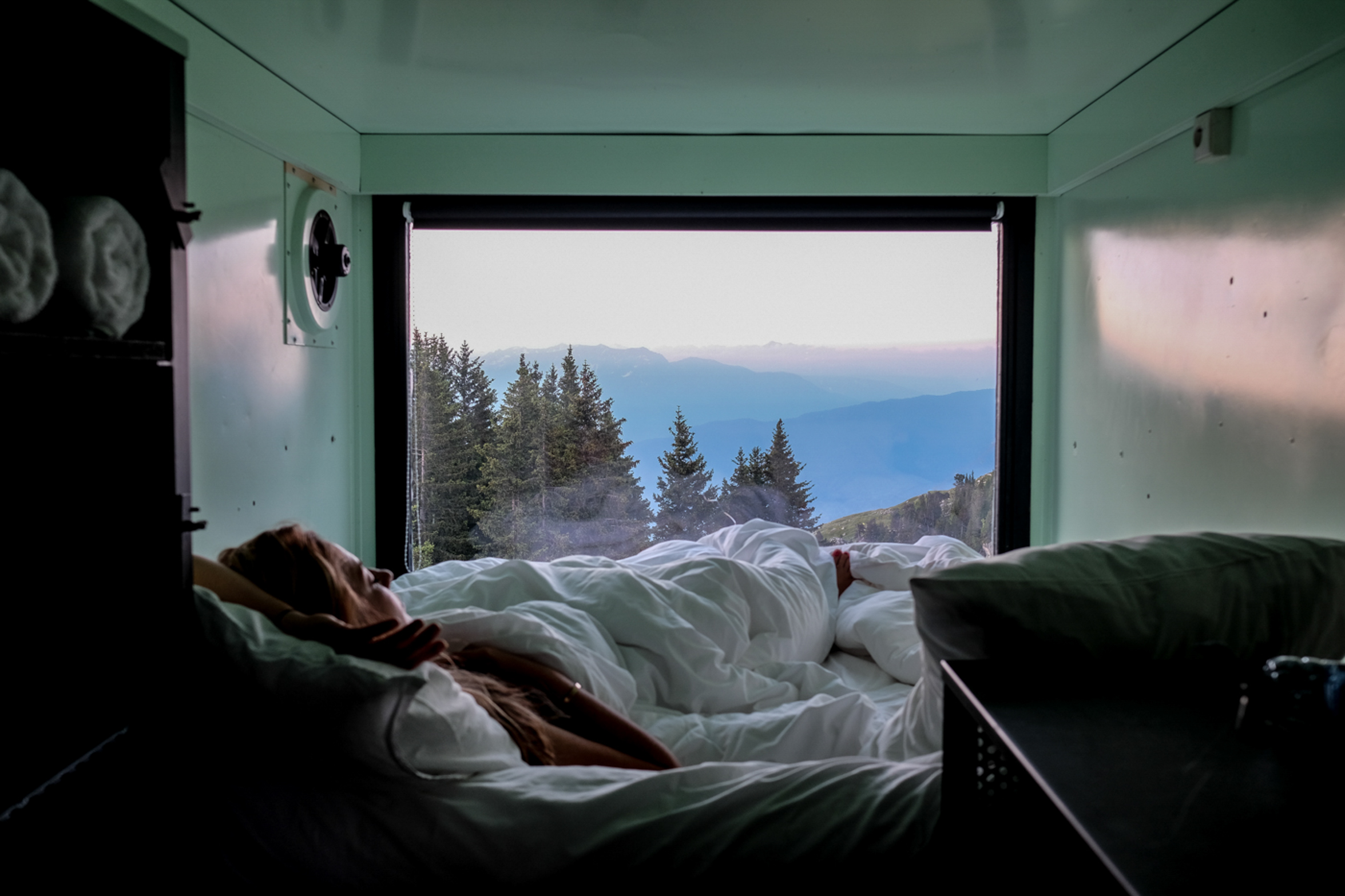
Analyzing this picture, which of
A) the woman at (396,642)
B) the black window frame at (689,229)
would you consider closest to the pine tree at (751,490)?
the black window frame at (689,229)

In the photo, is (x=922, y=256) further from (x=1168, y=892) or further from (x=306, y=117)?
(x=1168, y=892)

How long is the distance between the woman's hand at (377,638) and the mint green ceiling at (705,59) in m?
1.41

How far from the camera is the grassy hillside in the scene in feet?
10.6

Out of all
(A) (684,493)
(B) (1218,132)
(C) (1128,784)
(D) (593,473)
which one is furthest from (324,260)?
(C) (1128,784)

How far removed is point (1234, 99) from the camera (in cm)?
193

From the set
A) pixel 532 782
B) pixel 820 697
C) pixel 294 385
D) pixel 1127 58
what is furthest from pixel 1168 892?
pixel 294 385

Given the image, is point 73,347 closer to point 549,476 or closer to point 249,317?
point 249,317

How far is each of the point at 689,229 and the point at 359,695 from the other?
8.02 ft

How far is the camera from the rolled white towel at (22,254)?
0.79 metres

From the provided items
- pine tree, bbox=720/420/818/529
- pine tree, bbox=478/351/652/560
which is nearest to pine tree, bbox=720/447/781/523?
pine tree, bbox=720/420/818/529

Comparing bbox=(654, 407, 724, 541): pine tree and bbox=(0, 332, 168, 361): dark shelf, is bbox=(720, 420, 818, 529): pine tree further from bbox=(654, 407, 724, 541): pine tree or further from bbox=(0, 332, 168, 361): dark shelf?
bbox=(0, 332, 168, 361): dark shelf

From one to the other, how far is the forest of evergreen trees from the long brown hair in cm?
184

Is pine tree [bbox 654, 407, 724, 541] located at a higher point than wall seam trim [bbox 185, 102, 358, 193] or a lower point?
lower

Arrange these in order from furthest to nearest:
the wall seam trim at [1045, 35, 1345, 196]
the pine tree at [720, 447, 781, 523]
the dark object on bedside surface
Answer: the pine tree at [720, 447, 781, 523] → the wall seam trim at [1045, 35, 1345, 196] → the dark object on bedside surface
